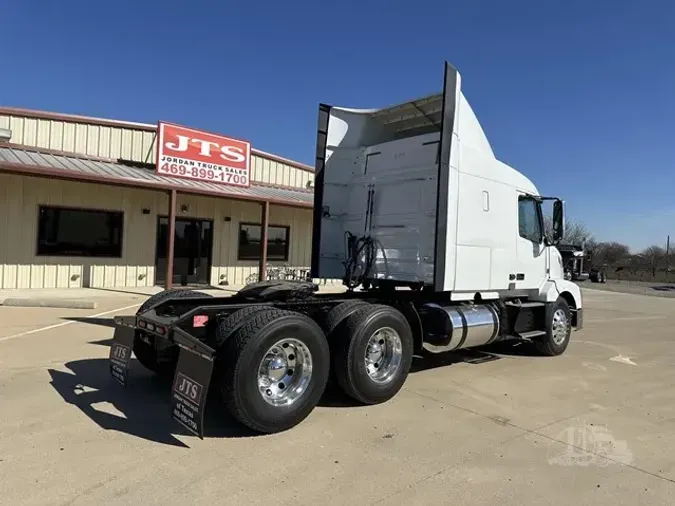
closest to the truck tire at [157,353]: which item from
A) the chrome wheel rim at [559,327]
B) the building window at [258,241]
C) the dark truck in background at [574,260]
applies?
the chrome wheel rim at [559,327]

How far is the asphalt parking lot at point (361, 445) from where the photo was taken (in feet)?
11.1

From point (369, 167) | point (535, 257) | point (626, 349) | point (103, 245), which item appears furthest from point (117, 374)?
point (103, 245)

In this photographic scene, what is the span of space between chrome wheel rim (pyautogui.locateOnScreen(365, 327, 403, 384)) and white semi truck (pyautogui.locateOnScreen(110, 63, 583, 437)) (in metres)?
0.02

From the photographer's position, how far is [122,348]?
5.22m

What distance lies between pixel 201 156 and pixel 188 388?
43.7ft

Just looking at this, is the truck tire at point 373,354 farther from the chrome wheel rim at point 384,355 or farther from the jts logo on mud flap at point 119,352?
the jts logo on mud flap at point 119,352

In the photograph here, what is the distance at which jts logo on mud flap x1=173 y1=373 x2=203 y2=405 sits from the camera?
3.98 m

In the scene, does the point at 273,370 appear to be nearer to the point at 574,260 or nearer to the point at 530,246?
the point at 530,246

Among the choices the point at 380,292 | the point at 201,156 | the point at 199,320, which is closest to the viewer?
the point at 199,320

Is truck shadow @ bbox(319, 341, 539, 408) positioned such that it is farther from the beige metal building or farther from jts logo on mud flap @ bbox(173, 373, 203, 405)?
the beige metal building

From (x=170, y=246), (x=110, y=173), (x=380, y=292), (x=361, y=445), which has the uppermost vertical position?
(x=110, y=173)

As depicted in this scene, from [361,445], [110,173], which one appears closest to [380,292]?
[361,445]

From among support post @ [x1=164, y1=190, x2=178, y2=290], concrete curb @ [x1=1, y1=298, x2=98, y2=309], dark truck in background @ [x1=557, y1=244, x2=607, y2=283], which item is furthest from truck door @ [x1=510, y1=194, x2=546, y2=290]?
support post @ [x1=164, y1=190, x2=178, y2=290]

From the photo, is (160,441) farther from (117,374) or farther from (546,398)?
(546,398)
